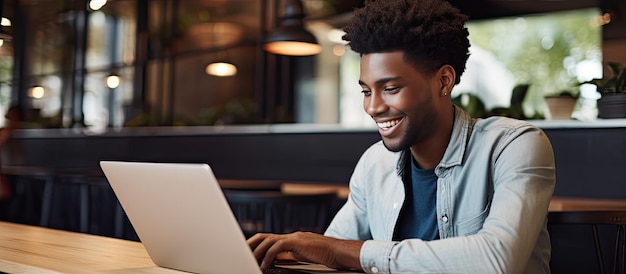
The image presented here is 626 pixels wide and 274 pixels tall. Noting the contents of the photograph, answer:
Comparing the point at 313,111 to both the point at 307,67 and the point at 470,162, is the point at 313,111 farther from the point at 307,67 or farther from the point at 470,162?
the point at 470,162

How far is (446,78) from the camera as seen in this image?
5.45 feet

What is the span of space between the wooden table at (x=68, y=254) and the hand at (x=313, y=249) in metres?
0.19

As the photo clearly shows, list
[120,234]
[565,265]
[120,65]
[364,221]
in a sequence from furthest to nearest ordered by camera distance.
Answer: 1. [120,65]
2. [120,234]
3. [565,265]
4. [364,221]

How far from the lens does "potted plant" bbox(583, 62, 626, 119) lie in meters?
3.66

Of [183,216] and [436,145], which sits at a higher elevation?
[436,145]

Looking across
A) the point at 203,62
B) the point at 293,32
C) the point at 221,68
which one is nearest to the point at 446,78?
the point at 293,32

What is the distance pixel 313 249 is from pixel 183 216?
29cm

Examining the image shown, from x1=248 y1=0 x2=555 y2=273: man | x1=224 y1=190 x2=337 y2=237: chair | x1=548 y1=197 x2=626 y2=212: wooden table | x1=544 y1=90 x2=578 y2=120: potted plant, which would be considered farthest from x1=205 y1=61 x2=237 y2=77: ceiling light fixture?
x1=248 y1=0 x2=555 y2=273: man

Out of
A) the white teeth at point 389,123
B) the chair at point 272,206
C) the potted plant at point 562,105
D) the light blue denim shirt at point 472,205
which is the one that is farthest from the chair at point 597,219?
the potted plant at point 562,105

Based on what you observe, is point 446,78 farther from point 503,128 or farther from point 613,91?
point 613,91

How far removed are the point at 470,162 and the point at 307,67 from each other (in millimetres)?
6829

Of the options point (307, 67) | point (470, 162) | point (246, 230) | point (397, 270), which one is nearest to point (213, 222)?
point (397, 270)

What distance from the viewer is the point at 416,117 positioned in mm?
1593

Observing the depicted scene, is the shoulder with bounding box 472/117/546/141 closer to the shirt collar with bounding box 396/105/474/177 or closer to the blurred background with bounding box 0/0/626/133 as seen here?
the shirt collar with bounding box 396/105/474/177
